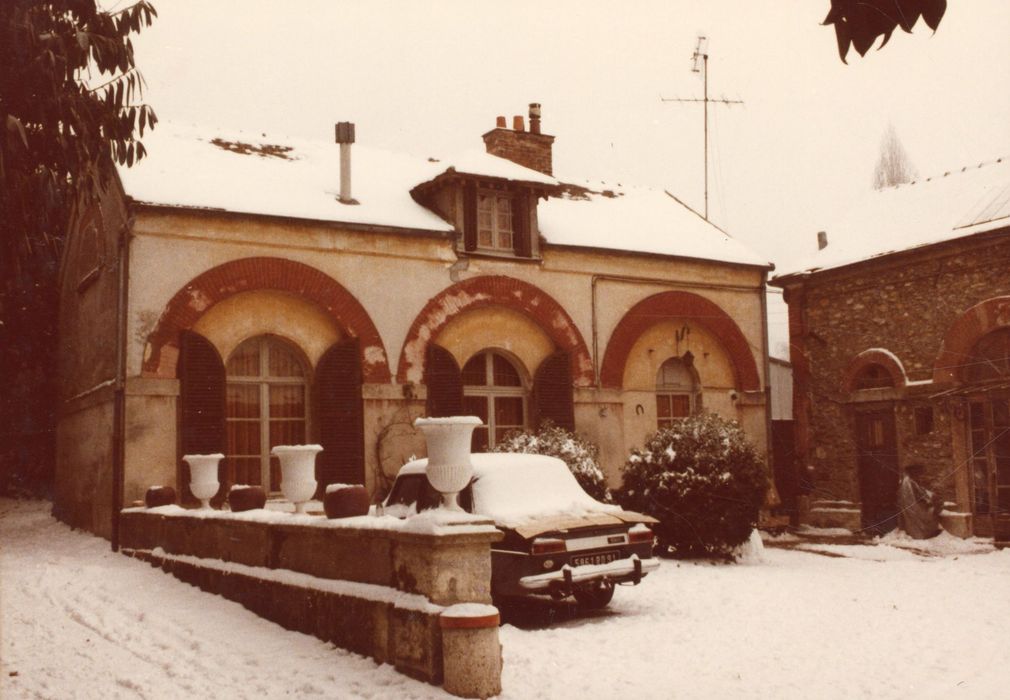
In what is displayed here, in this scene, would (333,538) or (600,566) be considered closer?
(333,538)

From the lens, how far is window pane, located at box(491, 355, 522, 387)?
17.1 metres

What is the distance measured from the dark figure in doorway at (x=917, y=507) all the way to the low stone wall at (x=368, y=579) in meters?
11.5

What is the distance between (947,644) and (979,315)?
9.08 meters

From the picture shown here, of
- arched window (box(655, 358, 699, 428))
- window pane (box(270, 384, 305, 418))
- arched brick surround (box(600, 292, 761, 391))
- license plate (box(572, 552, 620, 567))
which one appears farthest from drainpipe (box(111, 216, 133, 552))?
arched window (box(655, 358, 699, 428))

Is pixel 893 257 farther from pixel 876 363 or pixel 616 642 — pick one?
pixel 616 642

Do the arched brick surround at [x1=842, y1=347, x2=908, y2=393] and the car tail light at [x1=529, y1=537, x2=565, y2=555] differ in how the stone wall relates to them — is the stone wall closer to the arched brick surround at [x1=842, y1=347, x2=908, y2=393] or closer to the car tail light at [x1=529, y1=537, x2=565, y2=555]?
Result: the arched brick surround at [x1=842, y1=347, x2=908, y2=393]

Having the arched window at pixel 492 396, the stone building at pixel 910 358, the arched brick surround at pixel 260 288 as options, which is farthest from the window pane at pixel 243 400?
the stone building at pixel 910 358

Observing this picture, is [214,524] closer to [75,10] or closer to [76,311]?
[75,10]

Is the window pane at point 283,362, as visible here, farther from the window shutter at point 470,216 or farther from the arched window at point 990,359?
the arched window at point 990,359

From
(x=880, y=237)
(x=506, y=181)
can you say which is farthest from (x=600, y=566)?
(x=880, y=237)

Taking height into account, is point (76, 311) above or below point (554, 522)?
above

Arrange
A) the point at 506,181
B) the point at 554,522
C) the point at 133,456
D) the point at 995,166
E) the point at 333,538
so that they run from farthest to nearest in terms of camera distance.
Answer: the point at 995,166, the point at 506,181, the point at 133,456, the point at 554,522, the point at 333,538

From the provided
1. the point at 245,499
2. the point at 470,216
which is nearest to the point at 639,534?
the point at 245,499

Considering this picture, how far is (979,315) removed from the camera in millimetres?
16078
